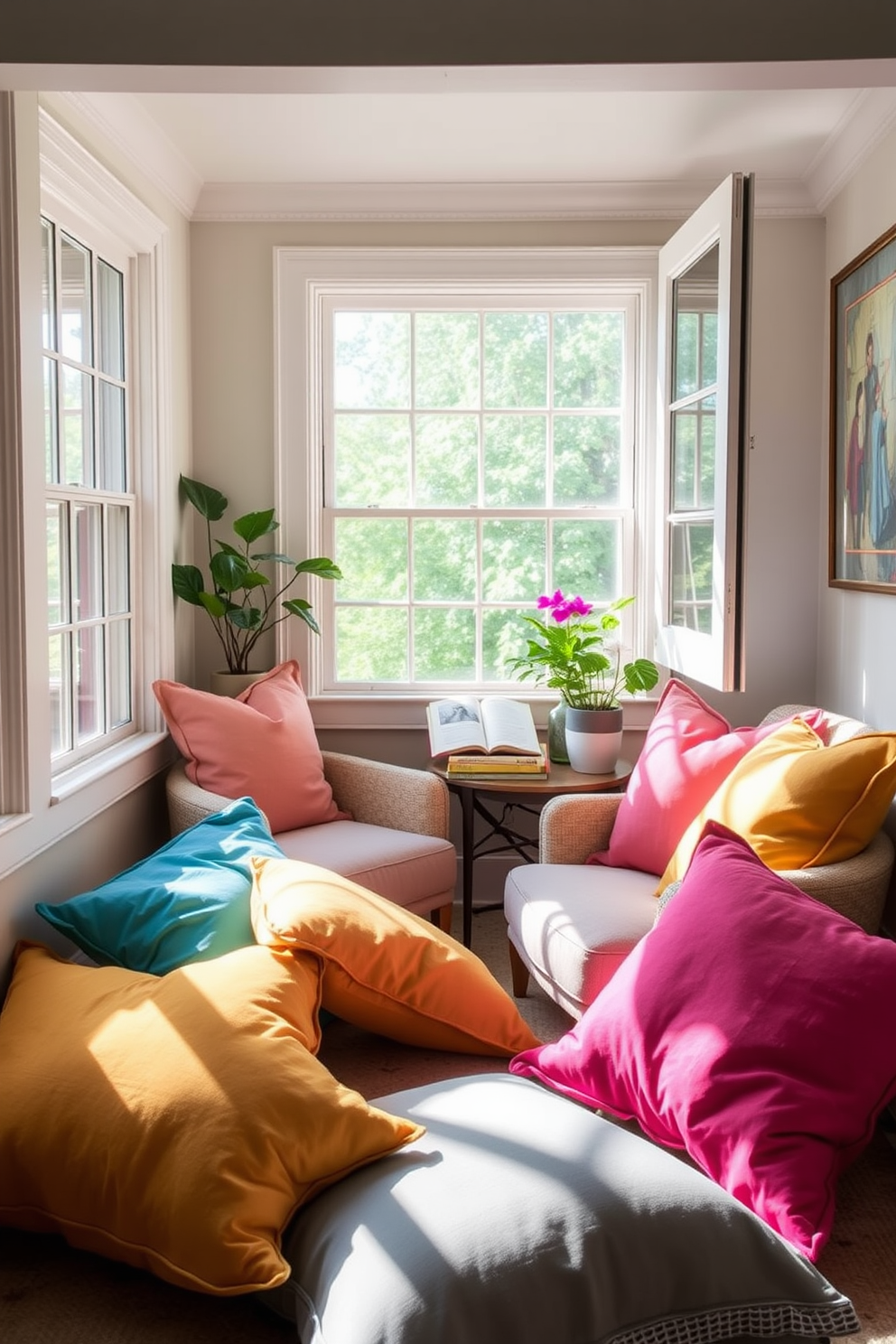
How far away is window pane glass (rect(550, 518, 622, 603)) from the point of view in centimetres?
430

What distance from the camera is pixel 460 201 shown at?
4.04 metres

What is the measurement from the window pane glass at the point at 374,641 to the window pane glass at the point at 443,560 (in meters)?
0.14

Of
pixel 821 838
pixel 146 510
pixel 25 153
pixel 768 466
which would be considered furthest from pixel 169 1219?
pixel 768 466

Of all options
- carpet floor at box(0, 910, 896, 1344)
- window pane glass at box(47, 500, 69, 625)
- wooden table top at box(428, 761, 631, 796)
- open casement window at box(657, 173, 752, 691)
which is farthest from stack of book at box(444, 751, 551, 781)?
carpet floor at box(0, 910, 896, 1344)

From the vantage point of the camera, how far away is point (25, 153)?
2.56 metres

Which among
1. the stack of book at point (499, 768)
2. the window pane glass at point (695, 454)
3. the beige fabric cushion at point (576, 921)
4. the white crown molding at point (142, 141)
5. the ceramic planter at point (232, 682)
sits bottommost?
the beige fabric cushion at point (576, 921)

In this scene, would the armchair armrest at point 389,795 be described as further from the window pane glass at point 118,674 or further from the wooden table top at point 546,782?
the window pane glass at point 118,674

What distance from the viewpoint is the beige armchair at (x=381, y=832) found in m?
3.28

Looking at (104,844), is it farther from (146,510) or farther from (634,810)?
(634,810)

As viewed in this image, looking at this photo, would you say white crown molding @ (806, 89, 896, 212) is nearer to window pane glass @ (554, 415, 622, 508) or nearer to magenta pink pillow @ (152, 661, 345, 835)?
window pane glass @ (554, 415, 622, 508)

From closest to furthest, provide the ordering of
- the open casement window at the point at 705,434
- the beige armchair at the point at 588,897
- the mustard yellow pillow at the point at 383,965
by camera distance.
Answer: the mustard yellow pillow at the point at 383,965 → the beige armchair at the point at 588,897 → the open casement window at the point at 705,434

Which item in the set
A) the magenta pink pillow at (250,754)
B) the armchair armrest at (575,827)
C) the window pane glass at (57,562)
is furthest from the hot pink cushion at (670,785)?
the window pane glass at (57,562)

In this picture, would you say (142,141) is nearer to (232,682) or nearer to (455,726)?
(232,682)

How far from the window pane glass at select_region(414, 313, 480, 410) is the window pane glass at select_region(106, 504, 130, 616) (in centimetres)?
A: 123
